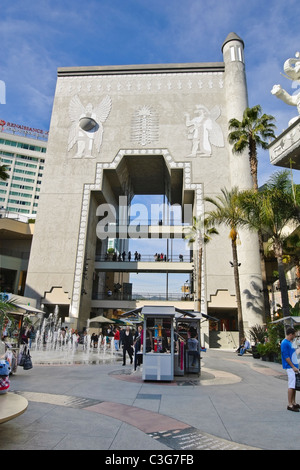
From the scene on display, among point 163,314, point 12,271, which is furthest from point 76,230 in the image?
point 163,314

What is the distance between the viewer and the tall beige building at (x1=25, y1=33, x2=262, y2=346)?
33.7 metres

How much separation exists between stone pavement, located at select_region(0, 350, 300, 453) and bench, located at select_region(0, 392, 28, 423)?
43cm

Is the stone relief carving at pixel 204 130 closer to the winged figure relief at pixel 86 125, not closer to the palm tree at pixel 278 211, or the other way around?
the winged figure relief at pixel 86 125

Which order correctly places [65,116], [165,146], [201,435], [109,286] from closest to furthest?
[201,435]
[165,146]
[65,116]
[109,286]

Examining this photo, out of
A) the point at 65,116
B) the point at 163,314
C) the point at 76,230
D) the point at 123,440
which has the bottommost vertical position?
the point at 123,440

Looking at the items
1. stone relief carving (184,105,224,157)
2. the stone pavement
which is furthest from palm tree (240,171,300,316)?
stone relief carving (184,105,224,157)

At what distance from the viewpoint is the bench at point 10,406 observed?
422cm

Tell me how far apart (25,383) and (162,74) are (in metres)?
40.2

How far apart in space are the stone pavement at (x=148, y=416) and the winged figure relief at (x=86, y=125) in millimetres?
31651

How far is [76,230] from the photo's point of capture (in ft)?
117

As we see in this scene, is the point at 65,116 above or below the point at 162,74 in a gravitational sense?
below

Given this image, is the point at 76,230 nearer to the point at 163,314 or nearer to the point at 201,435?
the point at 163,314

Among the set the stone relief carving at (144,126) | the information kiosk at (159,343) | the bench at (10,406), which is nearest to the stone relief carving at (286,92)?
the information kiosk at (159,343)

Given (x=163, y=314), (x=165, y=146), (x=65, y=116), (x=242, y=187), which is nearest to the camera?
(x=163, y=314)
